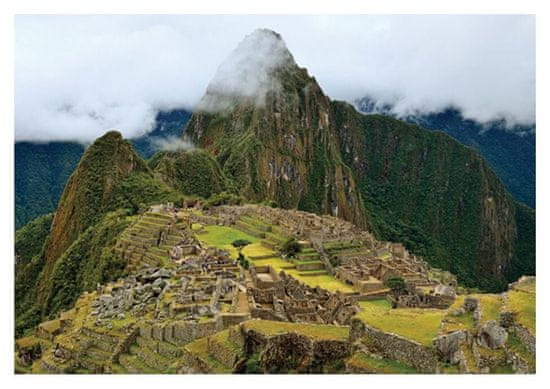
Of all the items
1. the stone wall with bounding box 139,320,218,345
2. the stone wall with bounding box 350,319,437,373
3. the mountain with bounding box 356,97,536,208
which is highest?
the mountain with bounding box 356,97,536,208

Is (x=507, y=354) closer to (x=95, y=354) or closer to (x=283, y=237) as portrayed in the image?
(x=95, y=354)

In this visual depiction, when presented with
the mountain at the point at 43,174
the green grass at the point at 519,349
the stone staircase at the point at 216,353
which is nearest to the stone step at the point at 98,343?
the stone staircase at the point at 216,353

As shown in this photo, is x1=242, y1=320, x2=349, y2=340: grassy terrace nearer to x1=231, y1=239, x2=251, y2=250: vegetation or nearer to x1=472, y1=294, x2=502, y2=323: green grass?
x1=472, y1=294, x2=502, y2=323: green grass

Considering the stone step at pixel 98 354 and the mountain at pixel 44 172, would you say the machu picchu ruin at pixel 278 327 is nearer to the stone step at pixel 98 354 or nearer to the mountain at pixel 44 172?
the stone step at pixel 98 354

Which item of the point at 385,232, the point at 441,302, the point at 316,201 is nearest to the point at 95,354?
the point at 441,302

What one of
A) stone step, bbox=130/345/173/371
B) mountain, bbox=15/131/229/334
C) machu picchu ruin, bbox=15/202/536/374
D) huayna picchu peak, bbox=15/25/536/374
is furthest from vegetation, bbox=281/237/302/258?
stone step, bbox=130/345/173/371

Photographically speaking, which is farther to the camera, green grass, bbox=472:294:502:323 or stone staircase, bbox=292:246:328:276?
stone staircase, bbox=292:246:328:276
